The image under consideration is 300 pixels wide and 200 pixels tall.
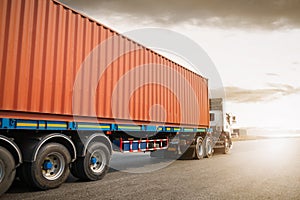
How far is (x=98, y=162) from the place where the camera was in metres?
7.84

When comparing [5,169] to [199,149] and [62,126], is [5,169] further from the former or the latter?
[199,149]

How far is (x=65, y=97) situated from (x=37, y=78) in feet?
2.87

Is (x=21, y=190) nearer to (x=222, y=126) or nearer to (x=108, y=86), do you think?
(x=108, y=86)

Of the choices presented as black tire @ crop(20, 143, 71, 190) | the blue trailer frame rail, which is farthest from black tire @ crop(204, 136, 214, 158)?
black tire @ crop(20, 143, 71, 190)

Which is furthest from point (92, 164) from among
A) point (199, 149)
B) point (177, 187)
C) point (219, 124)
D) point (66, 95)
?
point (219, 124)

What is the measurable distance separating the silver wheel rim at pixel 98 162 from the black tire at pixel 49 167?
928mm

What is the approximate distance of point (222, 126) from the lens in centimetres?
1742

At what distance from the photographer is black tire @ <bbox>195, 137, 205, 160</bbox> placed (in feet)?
45.0

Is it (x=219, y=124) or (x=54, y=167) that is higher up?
(x=219, y=124)

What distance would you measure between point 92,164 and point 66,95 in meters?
2.04

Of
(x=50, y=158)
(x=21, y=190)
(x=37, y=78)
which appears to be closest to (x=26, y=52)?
(x=37, y=78)

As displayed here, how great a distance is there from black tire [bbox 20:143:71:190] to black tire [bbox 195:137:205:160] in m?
8.17

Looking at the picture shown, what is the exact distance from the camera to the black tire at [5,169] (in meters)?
5.46

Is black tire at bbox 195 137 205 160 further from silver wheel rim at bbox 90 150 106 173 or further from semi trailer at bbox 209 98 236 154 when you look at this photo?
silver wheel rim at bbox 90 150 106 173
